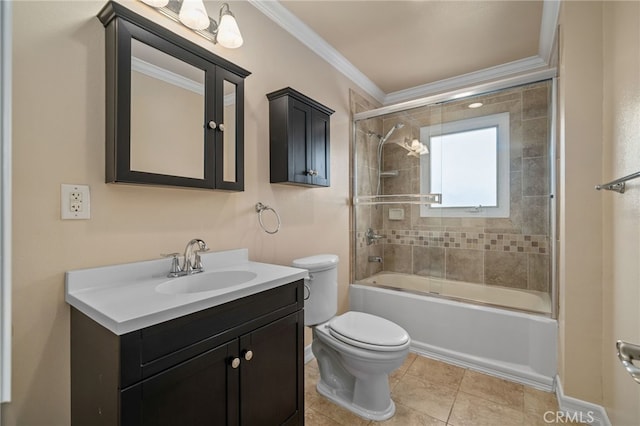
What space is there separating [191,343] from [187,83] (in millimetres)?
1120

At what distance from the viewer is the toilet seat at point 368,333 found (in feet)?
4.96

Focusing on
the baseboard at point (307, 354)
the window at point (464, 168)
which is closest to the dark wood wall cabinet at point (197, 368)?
the baseboard at point (307, 354)

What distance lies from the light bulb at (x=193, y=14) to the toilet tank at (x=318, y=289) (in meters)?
1.33

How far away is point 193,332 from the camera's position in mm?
938

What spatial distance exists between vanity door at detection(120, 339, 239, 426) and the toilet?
0.71 meters

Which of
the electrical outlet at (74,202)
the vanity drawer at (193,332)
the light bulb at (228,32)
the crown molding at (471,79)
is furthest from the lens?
the crown molding at (471,79)

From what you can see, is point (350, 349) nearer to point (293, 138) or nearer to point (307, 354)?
point (307, 354)

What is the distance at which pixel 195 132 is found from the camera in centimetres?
138

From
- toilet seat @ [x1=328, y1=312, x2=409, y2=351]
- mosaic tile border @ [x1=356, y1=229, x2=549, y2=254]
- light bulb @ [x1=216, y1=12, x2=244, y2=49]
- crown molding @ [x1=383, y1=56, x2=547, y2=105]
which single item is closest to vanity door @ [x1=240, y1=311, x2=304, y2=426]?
toilet seat @ [x1=328, y1=312, x2=409, y2=351]

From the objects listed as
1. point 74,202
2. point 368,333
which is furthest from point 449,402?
point 74,202

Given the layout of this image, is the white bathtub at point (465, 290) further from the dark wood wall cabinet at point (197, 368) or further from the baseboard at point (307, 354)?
the dark wood wall cabinet at point (197, 368)

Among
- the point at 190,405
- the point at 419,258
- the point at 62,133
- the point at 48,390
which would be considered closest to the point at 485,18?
the point at 419,258

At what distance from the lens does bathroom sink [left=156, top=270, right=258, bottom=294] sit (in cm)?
122

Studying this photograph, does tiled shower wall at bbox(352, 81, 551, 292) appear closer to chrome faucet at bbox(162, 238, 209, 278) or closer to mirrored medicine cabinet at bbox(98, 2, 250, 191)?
mirrored medicine cabinet at bbox(98, 2, 250, 191)
